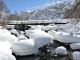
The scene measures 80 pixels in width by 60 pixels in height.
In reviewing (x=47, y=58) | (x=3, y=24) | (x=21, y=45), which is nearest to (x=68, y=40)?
(x=47, y=58)

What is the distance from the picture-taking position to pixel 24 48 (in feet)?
28.2

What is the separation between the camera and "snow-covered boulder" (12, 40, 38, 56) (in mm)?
8547

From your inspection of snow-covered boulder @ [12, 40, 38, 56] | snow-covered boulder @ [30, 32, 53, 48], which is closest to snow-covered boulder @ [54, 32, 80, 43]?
snow-covered boulder @ [30, 32, 53, 48]

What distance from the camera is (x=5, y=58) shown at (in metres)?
5.48

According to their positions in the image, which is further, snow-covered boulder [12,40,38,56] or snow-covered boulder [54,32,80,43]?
snow-covered boulder [54,32,80,43]

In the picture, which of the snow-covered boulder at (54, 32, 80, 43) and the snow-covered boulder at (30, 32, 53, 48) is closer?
the snow-covered boulder at (30, 32, 53, 48)

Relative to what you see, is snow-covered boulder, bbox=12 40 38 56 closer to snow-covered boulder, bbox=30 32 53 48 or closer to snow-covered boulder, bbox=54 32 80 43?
snow-covered boulder, bbox=30 32 53 48

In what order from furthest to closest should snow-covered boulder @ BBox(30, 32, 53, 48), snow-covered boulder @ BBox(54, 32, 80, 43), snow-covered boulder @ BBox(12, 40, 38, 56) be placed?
snow-covered boulder @ BBox(54, 32, 80, 43), snow-covered boulder @ BBox(30, 32, 53, 48), snow-covered boulder @ BBox(12, 40, 38, 56)

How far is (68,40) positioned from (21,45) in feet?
12.1

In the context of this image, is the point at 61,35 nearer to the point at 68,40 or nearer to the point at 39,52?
the point at 68,40

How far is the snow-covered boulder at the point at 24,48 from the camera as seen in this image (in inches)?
336

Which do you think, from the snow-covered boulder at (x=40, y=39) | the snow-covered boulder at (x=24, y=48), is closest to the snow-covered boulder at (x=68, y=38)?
the snow-covered boulder at (x=40, y=39)

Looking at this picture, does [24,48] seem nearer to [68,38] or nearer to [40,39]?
[40,39]

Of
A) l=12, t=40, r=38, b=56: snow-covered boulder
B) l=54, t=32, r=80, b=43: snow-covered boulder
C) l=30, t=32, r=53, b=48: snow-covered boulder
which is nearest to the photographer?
l=12, t=40, r=38, b=56: snow-covered boulder
